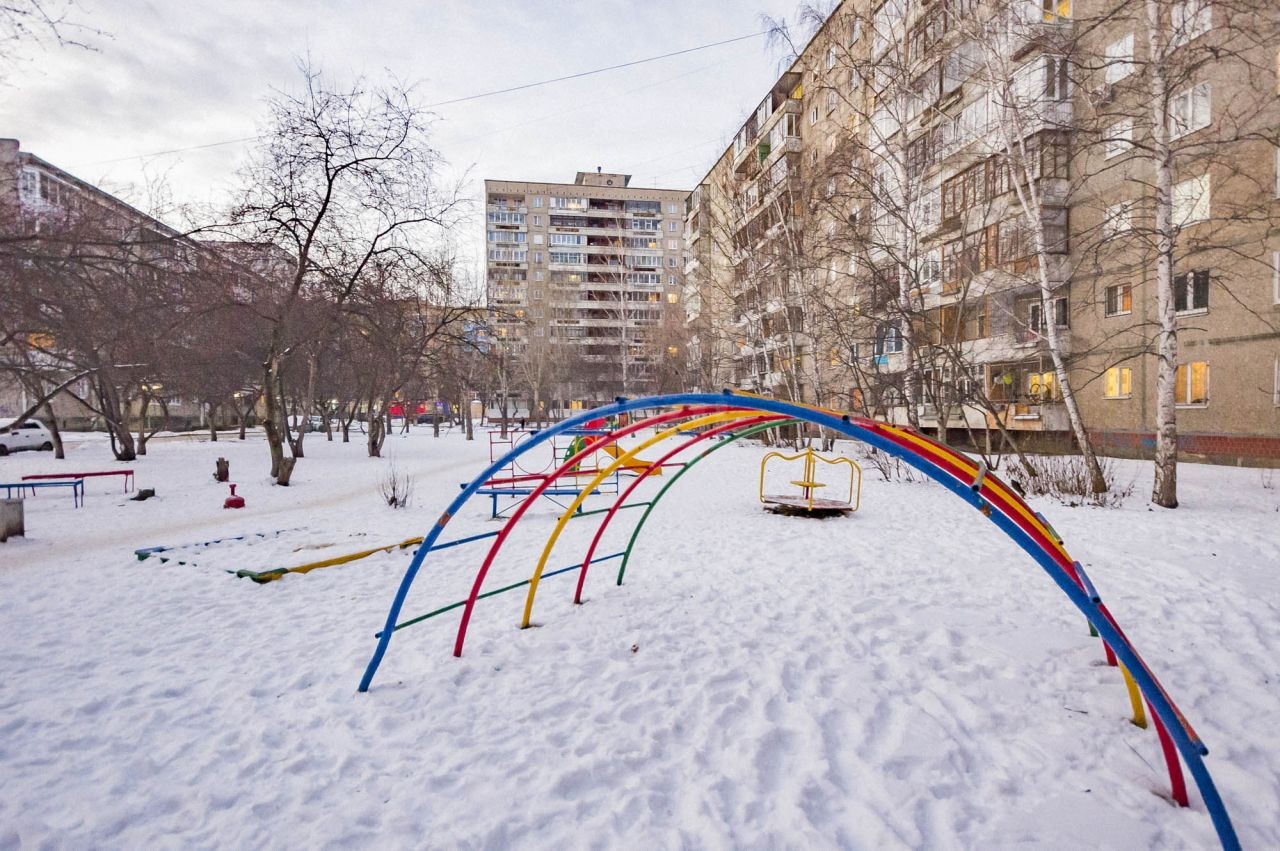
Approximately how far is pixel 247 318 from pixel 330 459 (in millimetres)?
7123

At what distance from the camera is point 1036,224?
396 inches

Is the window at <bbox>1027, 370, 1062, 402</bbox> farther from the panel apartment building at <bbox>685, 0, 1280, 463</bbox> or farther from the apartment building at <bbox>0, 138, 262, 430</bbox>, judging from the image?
the apartment building at <bbox>0, 138, 262, 430</bbox>

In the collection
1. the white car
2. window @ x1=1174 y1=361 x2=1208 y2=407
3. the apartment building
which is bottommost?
the white car

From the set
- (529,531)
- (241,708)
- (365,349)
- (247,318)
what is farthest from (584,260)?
(241,708)

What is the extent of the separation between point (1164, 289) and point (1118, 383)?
1081cm

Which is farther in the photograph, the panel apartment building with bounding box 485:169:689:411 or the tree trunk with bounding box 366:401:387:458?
the panel apartment building with bounding box 485:169:689:411

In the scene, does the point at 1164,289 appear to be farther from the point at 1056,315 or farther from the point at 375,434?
the point at 375,434

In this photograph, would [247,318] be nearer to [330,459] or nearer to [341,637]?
[330,459]

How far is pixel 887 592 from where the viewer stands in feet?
17.6

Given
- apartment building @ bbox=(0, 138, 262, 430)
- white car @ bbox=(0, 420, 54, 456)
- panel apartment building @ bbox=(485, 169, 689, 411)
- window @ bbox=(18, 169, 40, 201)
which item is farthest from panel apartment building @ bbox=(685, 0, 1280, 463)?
panel apartment building @ bbox=(485, 169, 689, 411)

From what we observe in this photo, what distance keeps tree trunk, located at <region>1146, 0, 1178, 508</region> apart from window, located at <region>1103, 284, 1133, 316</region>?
958cm

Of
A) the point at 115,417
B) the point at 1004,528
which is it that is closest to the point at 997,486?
the point at 1004,528

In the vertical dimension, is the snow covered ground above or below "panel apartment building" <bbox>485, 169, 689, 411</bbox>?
below

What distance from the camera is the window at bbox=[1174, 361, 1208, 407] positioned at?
15234 mm
